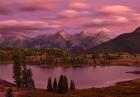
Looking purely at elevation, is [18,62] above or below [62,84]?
above

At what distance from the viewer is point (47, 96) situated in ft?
486

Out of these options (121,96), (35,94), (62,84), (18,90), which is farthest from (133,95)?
(18,90)

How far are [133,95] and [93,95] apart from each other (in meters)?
19.9

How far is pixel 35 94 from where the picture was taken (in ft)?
506

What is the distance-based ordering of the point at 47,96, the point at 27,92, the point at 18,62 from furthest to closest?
the point at 18,62 → the point at 27,92 → the point at 47,96

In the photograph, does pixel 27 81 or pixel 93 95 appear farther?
pixel 27 81

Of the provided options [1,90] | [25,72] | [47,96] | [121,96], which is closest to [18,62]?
[25,72]

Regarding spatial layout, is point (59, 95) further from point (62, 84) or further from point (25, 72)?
point (25, 72)

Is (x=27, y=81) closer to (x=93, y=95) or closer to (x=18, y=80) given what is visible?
(x=18, y=80)

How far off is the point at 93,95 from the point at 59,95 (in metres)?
16.7

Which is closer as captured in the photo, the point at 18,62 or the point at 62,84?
the point at 62,84

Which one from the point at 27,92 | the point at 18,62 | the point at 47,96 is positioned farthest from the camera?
the point at 18,62

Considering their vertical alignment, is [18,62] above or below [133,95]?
above

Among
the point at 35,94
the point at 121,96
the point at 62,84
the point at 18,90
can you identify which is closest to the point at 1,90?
the point at 18,90
